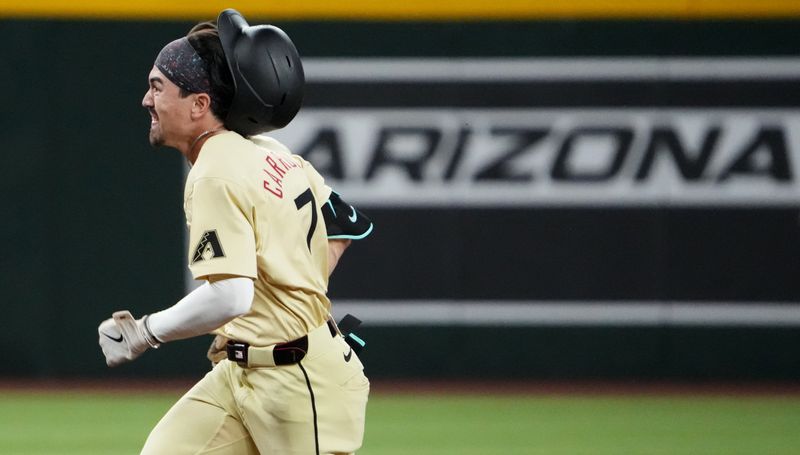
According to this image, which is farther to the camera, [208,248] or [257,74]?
[257,74]

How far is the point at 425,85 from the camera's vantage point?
1057 centimetres

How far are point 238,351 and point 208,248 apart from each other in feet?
1.36

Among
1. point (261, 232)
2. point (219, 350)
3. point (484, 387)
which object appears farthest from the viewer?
point (484, 387)

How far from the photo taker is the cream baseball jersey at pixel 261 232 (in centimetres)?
379

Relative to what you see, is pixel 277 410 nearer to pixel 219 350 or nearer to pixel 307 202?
pixel 219 350

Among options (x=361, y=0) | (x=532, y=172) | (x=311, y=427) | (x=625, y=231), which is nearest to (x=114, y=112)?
(x=361, y=0)

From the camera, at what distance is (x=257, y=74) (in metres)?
4.03

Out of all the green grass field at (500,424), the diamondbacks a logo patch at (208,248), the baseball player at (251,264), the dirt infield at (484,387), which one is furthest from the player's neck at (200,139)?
the dirt infield at (484,387)

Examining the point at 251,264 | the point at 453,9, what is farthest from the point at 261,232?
the point at 453,9

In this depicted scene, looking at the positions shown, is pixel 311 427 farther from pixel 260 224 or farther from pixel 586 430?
pixel 586 430

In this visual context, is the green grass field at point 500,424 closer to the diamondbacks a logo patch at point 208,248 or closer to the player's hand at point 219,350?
the player's hand at point 219,350

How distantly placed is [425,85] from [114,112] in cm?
237

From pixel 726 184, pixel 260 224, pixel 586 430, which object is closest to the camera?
pixel 260 224

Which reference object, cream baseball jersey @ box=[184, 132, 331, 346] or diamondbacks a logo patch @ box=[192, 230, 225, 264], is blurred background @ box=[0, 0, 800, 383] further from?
diamondbacks a logo patch @ box=[192, 230, 225, 264]
